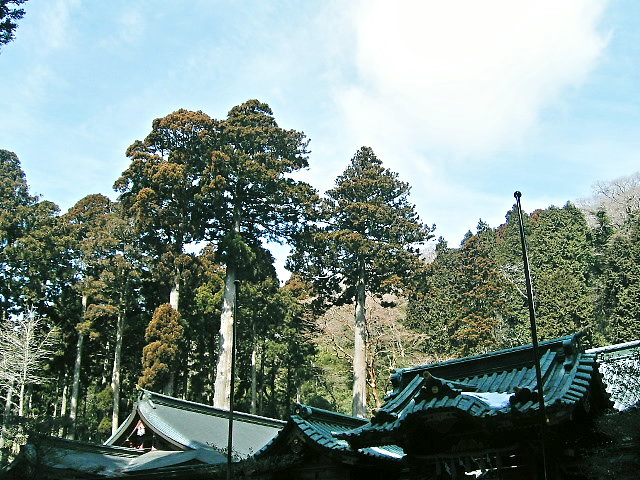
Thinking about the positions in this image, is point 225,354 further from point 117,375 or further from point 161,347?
point 117,375

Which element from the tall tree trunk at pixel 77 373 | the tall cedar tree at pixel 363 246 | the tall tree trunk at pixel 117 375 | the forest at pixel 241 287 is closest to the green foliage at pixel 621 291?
the forest at pixel 241 287

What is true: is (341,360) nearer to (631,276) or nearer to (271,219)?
(271,219)

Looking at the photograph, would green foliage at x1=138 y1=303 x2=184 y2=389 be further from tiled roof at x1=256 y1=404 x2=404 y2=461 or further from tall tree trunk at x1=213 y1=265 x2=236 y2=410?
tiled roof at x1=256 y1=404 x2=404 y2=461

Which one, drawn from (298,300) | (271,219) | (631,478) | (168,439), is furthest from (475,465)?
(298,300)

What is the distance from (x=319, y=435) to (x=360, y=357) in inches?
652

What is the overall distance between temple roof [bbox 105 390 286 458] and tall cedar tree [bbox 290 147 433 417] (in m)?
8.59

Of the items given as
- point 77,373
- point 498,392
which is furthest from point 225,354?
point 498,392

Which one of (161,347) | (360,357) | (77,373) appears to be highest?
(161,347)

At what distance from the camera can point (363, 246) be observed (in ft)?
90.6

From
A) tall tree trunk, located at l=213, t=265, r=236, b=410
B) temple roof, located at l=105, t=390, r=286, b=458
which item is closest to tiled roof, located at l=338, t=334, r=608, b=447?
temple roof, located at l=105, t=390, r=286, b=458

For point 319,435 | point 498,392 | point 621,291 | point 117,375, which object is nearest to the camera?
point 498,392

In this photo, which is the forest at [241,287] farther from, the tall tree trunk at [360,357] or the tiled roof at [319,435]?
the tiled roof at [319,435]

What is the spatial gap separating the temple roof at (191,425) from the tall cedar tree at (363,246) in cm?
859

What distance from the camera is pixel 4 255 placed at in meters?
29.2
